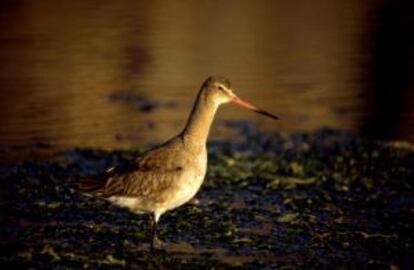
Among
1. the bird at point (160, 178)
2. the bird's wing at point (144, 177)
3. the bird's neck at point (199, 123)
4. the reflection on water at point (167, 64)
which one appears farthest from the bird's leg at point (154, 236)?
the reflection on water at point (167, 64)

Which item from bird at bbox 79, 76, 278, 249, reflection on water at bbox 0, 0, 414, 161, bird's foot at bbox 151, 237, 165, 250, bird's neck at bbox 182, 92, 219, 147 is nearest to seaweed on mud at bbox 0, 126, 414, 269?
bird's foot at bbox 151, 237, 165, 250

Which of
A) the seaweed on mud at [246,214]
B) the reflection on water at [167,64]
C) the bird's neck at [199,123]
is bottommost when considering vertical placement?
the seaweed on mud at [246,214]

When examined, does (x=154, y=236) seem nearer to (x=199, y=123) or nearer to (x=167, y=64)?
(x=199, y=123)

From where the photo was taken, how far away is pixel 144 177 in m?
9.02

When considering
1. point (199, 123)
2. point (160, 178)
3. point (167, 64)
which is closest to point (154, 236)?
point (160, 178)

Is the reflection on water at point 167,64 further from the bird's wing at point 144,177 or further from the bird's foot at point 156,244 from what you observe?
the bird's foot at point 156,244

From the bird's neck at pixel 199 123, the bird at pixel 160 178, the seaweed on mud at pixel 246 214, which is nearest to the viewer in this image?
the seaweed on mud at pixel 246 214

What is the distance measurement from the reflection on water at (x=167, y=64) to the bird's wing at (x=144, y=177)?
141 inches

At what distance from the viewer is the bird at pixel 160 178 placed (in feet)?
29.0

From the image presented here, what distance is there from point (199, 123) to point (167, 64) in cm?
794

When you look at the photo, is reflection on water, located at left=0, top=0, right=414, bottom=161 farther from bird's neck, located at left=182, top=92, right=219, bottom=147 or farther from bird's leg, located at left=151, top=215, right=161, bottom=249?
bird's leg, located at left=151, top=215, right=161, bottom=249

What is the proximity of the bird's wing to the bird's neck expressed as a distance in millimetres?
180

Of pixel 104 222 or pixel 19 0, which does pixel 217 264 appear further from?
pixel 19 0

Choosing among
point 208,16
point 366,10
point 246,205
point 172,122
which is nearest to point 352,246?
point 246,205
